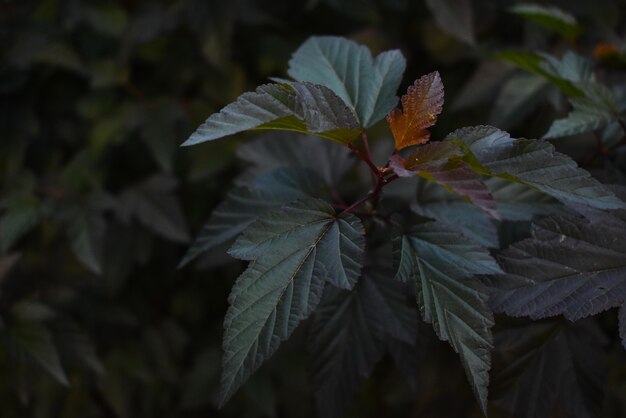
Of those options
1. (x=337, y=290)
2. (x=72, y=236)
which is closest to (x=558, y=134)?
(x=337, y=290)

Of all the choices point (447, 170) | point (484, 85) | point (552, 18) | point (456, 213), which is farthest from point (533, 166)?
point (484, 85)

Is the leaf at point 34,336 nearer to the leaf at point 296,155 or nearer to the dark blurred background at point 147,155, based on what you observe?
the dark blurred background at point 147,155

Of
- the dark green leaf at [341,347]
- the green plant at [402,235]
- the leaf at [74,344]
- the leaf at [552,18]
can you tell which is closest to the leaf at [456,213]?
the green plant at [402,235]

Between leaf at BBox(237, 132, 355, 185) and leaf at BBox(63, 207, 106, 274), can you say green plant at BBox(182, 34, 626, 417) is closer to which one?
leaf at BBox(237, 132, 355, 185)

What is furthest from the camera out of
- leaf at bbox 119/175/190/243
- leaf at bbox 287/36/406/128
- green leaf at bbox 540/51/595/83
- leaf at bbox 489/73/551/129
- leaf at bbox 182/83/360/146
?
leaf at bbox 119/175/190/243

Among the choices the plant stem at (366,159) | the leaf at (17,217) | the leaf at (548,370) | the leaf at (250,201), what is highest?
the leaf at (17,217)

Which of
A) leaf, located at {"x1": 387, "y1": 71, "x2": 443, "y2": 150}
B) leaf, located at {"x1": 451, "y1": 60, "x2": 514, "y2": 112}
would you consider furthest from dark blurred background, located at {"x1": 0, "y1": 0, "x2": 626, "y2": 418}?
leaf, located at {"x1": 387, "y1": 71, "x2": 443, "y2": 150}
